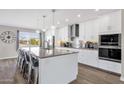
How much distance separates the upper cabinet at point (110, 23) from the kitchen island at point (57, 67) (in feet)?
6.07

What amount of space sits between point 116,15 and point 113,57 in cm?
157

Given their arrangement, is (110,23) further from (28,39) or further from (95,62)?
(28,39)

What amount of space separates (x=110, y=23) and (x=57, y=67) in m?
2.85

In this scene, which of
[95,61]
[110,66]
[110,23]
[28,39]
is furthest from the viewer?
[28,39]

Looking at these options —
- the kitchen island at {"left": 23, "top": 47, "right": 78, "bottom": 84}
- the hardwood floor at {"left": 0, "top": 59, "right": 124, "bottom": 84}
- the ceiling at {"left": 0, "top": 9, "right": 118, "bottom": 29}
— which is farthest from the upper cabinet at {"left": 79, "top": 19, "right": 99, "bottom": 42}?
the kitchen island at {"left": 23, "top": 47, "right": 78, "bottom": 84}

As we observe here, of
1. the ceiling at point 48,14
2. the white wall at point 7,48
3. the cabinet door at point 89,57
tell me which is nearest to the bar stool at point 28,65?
the ceiling at point 48,14

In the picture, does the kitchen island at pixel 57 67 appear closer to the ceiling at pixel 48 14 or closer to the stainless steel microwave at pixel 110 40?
the stainless steel microwave at pixel 110 40

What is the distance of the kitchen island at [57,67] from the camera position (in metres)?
2.26

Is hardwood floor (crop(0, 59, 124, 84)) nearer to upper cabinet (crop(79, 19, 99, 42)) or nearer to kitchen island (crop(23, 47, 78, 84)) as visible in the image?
kitchen island (crop(23, 47, 78, 84))

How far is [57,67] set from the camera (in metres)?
2.56

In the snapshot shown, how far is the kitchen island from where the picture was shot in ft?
7.40

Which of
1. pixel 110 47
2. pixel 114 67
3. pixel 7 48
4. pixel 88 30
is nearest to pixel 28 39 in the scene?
pixel 7 48
